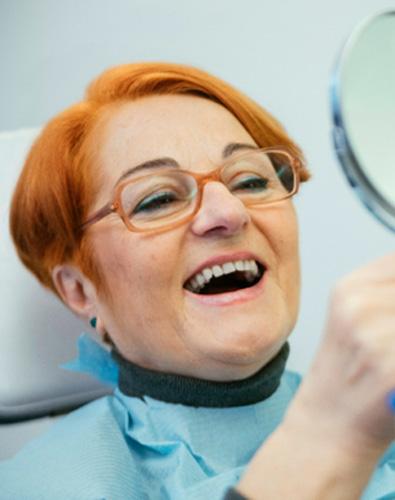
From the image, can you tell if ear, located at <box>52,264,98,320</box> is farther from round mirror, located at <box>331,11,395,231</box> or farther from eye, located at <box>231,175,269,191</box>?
round mirror, located at <box>331,11,395,231</box>

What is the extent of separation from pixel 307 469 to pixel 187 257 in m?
0.40

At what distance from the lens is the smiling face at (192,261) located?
3.34 ft

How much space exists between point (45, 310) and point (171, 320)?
1.64ft

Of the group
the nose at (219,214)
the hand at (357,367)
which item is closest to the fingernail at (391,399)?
the hand at (357,367)

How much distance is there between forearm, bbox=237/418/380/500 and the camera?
0.68 m

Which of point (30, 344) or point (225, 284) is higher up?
point (225, 284)

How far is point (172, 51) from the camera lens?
177 cm

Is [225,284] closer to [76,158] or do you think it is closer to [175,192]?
[175,192]

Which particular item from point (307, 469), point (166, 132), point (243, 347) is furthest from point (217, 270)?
point (307, 469)

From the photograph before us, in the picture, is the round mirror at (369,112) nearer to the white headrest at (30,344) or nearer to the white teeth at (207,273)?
the white teeth at (207,273)

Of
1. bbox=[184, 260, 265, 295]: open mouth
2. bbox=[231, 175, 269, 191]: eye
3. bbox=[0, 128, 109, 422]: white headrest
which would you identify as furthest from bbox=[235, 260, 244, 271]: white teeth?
bbox=[0, 128, 109, 422]: white headrest

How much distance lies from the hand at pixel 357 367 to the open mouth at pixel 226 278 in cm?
34

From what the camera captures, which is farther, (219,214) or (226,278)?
(226,278)

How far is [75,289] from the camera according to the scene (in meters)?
1.23
